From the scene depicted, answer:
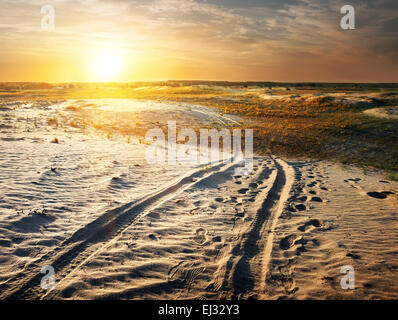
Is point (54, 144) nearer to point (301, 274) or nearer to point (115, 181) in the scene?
point (115, 181)

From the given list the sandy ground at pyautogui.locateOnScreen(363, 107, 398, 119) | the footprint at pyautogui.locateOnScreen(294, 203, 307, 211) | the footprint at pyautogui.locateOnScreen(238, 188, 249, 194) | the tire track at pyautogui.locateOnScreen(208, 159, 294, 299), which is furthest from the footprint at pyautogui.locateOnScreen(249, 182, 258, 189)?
the sandy ground at pyautogui.locateOnScreen(363, 107, 398, 119)

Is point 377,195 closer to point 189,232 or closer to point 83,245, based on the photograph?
point 189,232

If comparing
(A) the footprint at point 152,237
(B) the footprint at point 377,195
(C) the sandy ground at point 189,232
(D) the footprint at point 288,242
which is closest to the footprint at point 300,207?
(C) the sandy ground at point 189,232

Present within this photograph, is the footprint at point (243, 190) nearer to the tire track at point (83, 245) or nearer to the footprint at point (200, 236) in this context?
the tire track at point (83, 245)

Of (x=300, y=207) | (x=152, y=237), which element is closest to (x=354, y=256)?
(x=300, y=207)

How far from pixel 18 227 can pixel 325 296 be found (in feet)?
17.4

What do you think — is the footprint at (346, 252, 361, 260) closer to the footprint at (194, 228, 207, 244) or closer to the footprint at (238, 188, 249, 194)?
the footprint at (194, 228, 207, 244)

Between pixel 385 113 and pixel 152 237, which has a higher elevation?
pixel 385 113

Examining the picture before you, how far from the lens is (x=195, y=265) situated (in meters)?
4.04

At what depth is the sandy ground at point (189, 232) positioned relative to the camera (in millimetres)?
3570

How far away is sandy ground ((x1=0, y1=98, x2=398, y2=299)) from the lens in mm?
3570

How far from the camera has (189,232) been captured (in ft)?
16.4
